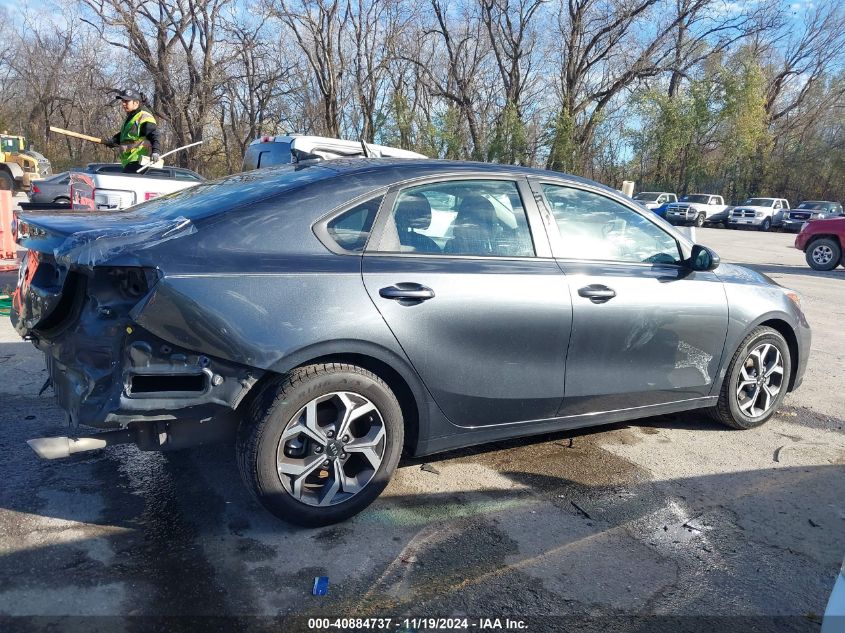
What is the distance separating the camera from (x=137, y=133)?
8.05m

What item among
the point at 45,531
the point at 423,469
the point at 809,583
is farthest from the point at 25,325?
the point at 809,583

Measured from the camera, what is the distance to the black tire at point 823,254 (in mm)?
13852

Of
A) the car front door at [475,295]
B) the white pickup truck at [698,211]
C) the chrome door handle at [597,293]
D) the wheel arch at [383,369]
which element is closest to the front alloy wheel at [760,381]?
the chrome door handle at [597,293]

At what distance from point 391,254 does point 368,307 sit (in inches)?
12.5

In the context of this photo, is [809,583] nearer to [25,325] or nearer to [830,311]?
[25,325]

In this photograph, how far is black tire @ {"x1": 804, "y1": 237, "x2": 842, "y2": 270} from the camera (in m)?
13.9

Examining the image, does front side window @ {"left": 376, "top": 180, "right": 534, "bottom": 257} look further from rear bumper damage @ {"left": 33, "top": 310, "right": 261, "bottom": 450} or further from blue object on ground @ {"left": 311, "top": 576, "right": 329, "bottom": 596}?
blue object on ground @ {"left": 311, "top": 576, "right": 329, "bottom": 596}

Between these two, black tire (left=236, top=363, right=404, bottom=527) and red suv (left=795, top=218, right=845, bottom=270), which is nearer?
black tire (left=236, top=363, right=404, bottom=527)

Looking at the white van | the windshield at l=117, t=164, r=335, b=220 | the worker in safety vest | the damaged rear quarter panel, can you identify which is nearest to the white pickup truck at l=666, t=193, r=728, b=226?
the white van

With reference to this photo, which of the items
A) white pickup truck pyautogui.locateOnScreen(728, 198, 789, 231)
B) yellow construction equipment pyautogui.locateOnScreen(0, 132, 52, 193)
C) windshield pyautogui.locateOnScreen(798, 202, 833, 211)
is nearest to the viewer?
yellow construction equipment pyautogui.locateOnScreen(0, 132, 52, 193)

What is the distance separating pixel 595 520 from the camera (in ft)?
10.1

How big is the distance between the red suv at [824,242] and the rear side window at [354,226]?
14044 millimetres

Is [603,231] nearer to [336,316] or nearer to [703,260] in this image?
[703,260]

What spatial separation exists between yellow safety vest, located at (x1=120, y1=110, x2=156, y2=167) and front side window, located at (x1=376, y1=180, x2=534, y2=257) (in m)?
6.11
